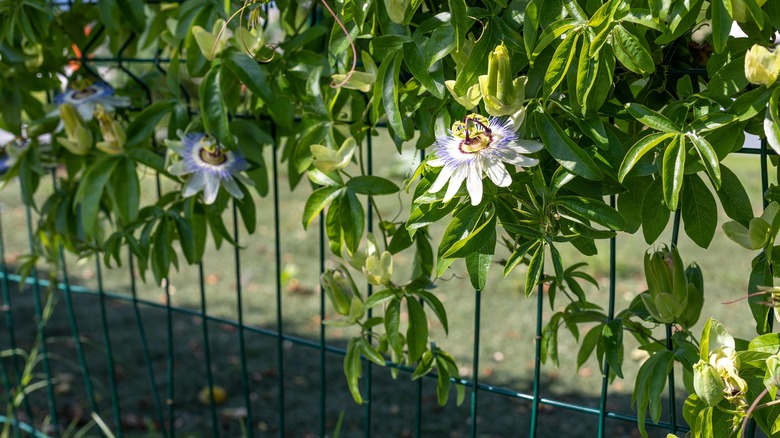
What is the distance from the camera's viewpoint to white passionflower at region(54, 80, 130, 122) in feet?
5.49

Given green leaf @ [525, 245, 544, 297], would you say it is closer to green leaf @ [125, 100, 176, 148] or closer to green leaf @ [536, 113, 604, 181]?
green leaf @ [536, 113, 604, 181]

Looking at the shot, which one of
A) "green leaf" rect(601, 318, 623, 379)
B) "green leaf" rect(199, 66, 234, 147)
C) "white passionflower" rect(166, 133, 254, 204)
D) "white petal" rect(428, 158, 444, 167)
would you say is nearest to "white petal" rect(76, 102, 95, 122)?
"white passionflower" rect(166, 133, 254, 204)

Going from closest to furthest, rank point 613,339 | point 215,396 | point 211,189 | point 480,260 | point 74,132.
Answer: point 480,260, point 613,339, point 211,189, point 74,132, point 215,396

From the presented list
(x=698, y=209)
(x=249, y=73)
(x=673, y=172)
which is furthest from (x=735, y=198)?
(x=249, y=73)

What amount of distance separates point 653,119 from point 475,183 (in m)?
0.23

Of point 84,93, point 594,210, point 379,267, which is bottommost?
point 379,267

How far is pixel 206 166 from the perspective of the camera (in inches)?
58.1

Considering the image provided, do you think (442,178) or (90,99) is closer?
(442,178)

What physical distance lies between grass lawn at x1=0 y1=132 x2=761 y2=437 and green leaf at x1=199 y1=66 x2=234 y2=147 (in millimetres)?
1023

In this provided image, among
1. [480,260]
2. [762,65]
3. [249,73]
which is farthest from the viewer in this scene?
[249,73]

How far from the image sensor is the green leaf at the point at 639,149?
0.96 metres

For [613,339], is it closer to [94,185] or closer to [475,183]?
[475,183]

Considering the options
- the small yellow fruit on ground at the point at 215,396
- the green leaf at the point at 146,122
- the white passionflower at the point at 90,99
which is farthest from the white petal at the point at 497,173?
the small yellow fruit on ground at the point at 215,396

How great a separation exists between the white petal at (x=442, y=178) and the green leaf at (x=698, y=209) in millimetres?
314
